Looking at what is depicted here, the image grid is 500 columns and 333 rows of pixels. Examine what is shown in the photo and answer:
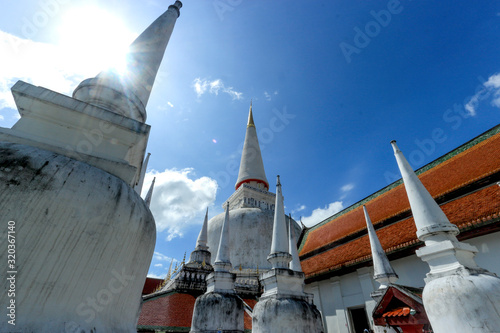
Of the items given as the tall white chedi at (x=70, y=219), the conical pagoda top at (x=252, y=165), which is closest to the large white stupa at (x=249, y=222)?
the conical pagoda top at (x=252, y=165)

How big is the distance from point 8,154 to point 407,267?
38.2ft

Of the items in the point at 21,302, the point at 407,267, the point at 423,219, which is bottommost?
the point at 21,302

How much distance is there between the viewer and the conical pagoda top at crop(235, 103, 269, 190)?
29703 mm

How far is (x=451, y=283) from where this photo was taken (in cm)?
294

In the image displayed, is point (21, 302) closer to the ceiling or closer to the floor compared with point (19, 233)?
closer to the floor

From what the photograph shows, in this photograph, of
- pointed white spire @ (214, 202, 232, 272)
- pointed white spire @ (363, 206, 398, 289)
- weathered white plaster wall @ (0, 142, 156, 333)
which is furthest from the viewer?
pointed white spire @ (214, 202, 232, 272)

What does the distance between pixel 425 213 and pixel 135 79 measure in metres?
5.51

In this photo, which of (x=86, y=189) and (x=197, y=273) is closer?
(x=86, y=189)

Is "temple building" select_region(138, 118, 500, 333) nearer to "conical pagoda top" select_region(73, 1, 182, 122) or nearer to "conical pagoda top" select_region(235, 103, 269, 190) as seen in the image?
"conical pagoda top" select_region(73, 1, 182, 122)

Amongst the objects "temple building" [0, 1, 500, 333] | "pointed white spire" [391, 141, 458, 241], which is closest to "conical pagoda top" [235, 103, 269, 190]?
"temple building" [0, 1, 500, 333]

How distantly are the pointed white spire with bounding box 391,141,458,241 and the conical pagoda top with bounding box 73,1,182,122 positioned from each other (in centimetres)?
471

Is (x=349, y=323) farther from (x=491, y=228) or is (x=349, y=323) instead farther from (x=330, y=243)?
(x=491, y=228)

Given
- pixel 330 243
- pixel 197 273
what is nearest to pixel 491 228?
pixel 330 243

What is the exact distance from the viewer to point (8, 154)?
2.14 meters
